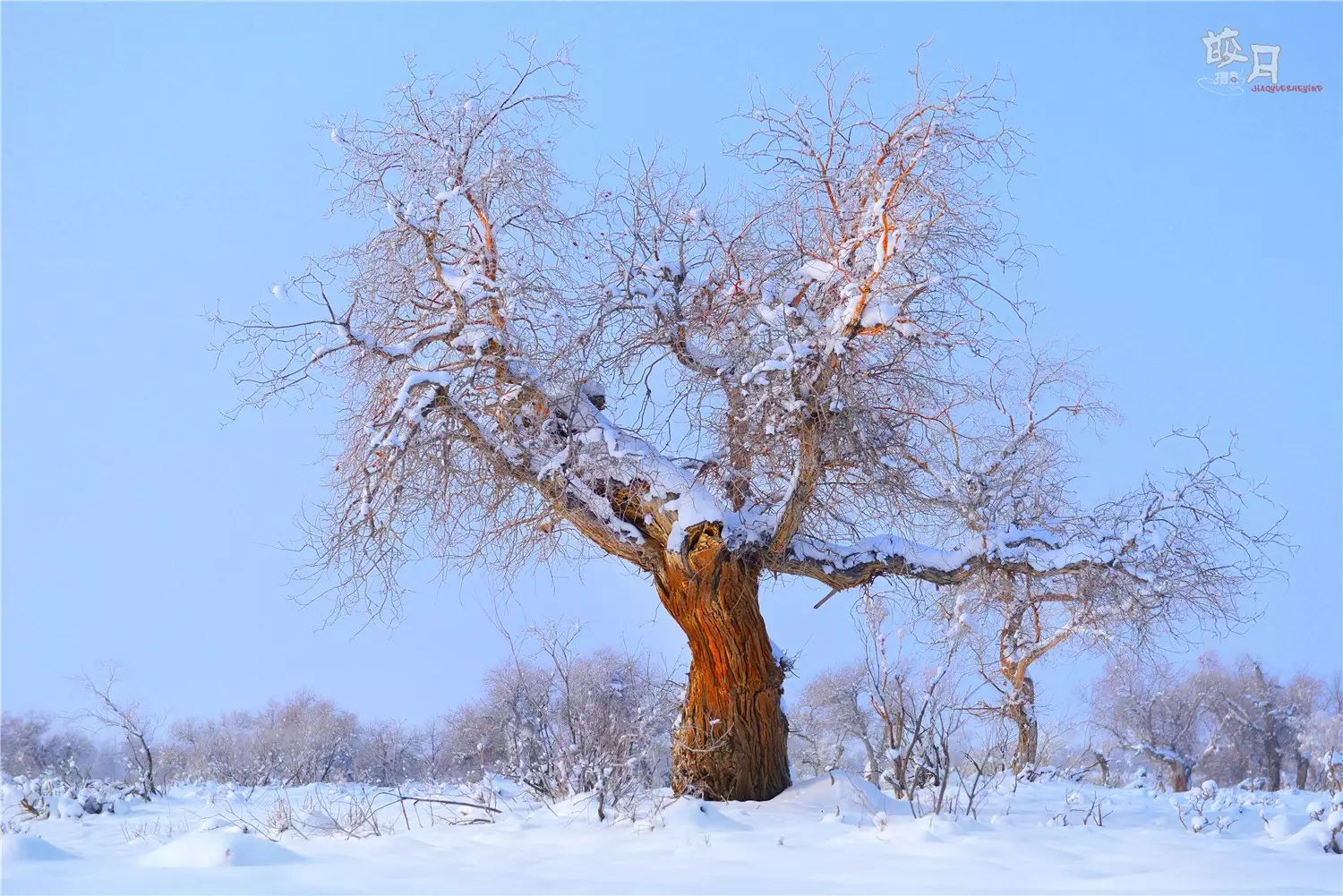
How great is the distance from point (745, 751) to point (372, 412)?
4709mm

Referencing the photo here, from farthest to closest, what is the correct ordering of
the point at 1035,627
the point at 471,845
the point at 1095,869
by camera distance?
the point at 1035,627
the point at 471,845
the point at 1095,869

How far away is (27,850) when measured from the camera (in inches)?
207

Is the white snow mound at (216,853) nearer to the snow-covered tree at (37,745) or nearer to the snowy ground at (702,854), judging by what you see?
the snowy ground at (702,854)

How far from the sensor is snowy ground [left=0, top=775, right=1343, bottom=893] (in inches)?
182

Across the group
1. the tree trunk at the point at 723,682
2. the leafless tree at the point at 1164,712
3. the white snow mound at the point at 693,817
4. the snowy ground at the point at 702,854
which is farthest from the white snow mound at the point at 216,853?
the leafless tree at the point at 1164,712

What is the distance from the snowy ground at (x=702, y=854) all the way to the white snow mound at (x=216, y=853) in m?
0.01

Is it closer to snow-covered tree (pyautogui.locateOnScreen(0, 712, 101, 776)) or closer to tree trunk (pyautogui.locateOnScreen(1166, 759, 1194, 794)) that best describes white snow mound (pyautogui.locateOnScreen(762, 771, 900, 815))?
tree trunk (pyautogui.locateOnScreen(1166, 759, 1194, 794))

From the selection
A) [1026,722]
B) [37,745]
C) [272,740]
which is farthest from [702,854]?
[37,745]

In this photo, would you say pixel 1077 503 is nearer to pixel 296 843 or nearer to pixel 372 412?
pixel 372 412

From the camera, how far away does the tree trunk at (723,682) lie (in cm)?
925

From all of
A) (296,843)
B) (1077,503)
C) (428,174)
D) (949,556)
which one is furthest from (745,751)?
(428,174)

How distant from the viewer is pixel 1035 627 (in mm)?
15859

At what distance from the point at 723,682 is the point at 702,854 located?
3979mm

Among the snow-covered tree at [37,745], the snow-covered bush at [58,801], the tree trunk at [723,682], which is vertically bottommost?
the snow-covered tree at [37,745]
